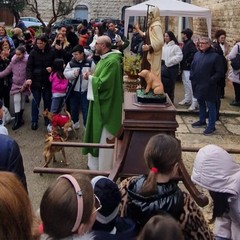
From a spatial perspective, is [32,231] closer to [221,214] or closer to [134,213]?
[134,213]

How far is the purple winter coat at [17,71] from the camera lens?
778 centimetres

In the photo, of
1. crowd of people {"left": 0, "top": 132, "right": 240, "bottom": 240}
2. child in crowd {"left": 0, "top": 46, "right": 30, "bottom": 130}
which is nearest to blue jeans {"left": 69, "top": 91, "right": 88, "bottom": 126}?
child in crowd {"left": 0, "top": 46, "right": 30, "bottom": 130}

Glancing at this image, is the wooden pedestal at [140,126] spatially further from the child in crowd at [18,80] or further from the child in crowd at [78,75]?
the child in crowd at [18,80]

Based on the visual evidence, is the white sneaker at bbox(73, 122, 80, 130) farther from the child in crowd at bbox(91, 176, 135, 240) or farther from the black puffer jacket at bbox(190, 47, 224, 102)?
the child in crowd at bbox(91, 176, 135, 240)

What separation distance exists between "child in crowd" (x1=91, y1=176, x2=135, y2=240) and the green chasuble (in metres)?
3.41

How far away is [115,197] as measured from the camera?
2.18 metres

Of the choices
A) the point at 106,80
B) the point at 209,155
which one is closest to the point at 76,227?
the point at 209,155

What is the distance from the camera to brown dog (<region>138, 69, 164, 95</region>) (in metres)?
4.24

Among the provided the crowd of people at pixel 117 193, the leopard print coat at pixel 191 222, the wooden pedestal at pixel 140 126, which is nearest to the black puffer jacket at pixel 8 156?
the crowd of people at pixel 117 193

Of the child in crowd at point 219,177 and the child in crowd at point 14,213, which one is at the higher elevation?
the child in crowd at point 14,213

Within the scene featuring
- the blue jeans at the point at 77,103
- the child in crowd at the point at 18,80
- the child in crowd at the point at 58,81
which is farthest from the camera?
the child in crowd at the point at 18,80

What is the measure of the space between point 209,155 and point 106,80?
2969 mm

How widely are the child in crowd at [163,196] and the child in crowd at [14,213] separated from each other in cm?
85

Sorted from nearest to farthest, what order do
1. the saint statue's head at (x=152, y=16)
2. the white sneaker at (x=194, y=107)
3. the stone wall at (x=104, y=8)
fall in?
the saint statue's head at (x=152, y=16)
the white sneaker at (x=194, y=107)
the stone wall at (x=104, y=8)
